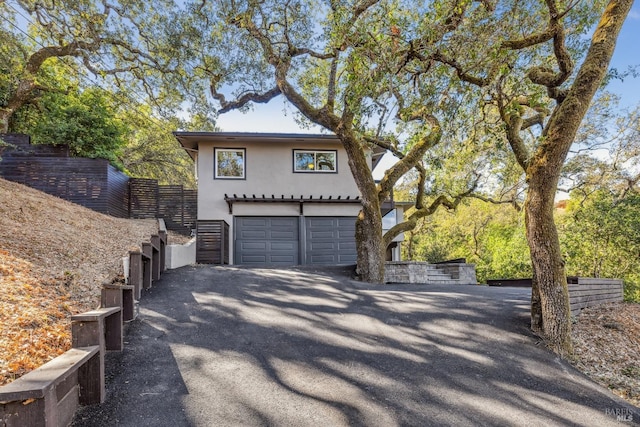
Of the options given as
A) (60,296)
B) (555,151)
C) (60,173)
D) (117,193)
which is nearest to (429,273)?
(555,151)

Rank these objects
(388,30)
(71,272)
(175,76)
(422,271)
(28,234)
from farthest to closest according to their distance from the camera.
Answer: (175,76)
(422,271)
(28,234)
(388,30)
(71,272)

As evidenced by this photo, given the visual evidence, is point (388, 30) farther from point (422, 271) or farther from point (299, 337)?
point (422, 271)

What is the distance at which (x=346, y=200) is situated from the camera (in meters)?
12.6

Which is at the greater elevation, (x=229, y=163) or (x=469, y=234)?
(x=229, y=163)

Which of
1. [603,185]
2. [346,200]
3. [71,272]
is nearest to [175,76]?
[346,200]

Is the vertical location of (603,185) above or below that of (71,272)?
above

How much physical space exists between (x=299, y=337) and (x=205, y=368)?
52.9 inches

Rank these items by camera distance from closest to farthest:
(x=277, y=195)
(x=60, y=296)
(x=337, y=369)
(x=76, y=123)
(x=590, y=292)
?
1. (x=337, y=369)
2. (x=60, y=296)
3. (x=590, y=292)
4. (x=76, y=123)
5. (x=277, y=195)

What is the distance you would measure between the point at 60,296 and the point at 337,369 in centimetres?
362

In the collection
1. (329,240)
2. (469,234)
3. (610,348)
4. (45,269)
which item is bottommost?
(610,348)

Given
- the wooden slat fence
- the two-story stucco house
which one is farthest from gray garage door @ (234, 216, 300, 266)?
the wooden slat fence

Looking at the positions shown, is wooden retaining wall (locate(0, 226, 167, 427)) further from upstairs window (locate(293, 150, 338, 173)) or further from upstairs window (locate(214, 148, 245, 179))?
upstairs window (locate(293, 150, 338, 173))

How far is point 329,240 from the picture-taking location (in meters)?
12.6

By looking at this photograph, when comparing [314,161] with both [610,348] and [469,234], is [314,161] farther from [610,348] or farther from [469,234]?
[469,234]
